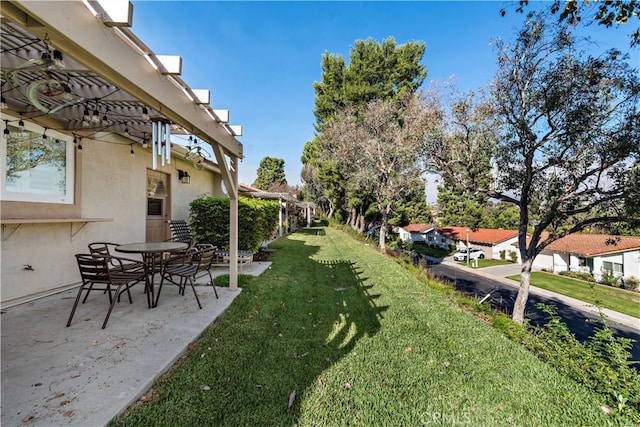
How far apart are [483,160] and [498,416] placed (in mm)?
6697

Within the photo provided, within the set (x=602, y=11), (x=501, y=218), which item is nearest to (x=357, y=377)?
(x=602, y=11)

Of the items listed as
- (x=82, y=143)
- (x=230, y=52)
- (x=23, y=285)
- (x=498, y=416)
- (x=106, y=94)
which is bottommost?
(x=498, y=416)

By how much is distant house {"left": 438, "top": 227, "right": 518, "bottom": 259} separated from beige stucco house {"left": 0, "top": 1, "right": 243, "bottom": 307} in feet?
104

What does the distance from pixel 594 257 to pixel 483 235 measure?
488 inches

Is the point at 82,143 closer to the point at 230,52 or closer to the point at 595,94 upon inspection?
the point at 230,52

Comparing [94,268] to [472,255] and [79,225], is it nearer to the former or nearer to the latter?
[79,225]

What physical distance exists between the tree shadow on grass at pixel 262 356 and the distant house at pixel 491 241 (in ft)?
97.5

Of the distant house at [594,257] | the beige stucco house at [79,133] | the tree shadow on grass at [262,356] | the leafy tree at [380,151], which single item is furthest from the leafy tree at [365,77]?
the distant house at [594,257]

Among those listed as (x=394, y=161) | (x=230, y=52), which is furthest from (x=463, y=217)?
(x=230, y=52)

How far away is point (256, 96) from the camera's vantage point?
10938 mm

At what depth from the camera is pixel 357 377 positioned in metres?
2.59

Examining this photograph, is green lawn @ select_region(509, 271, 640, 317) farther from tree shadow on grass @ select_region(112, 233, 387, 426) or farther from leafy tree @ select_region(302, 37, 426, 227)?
tree shadow on grass @ select_region(112, 233, 387, 426)

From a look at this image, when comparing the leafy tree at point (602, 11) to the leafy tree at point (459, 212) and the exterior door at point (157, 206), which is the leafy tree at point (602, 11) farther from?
the leafy tree at point (459, 212)

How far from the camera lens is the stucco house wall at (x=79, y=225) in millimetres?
3787
